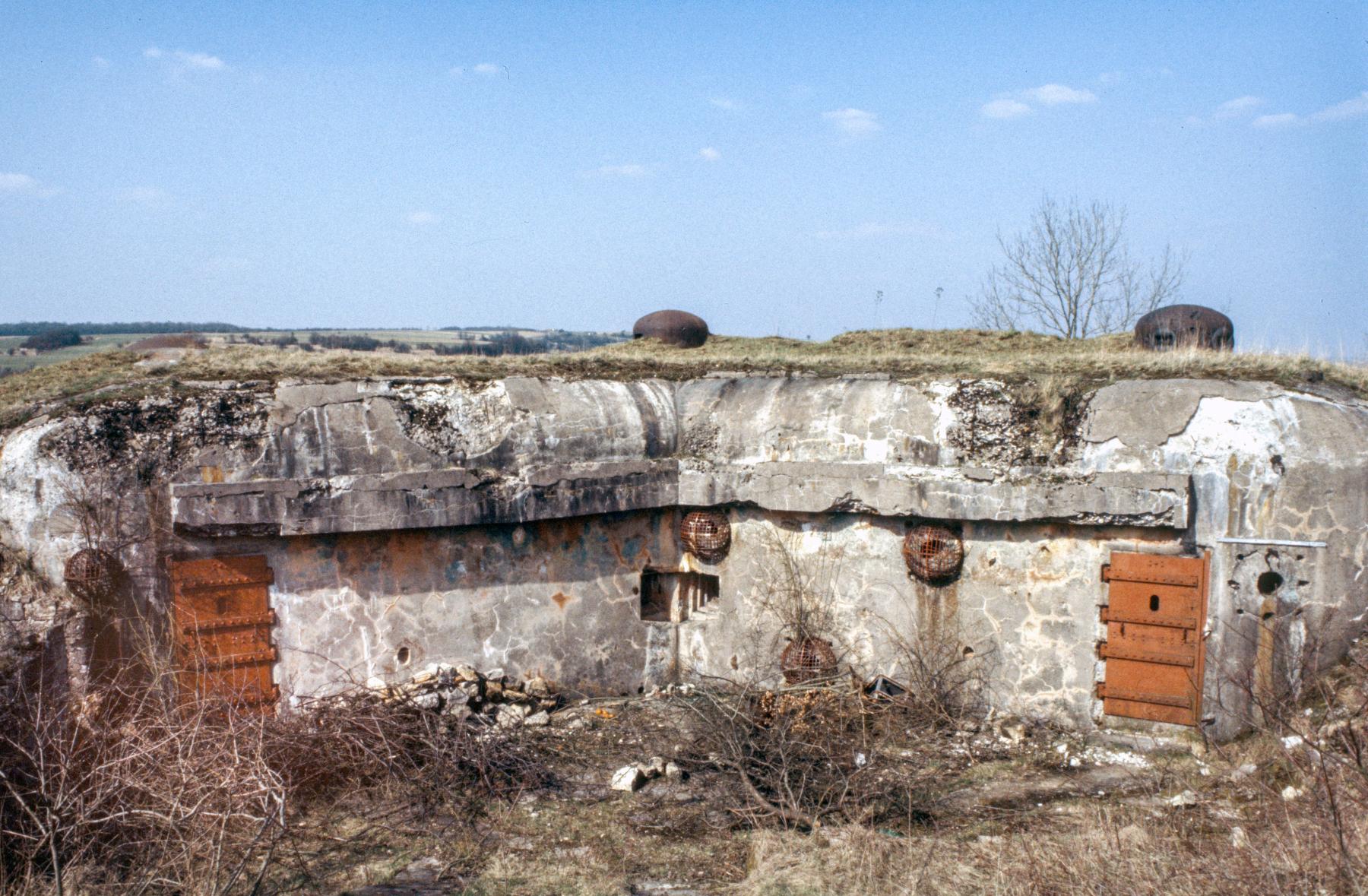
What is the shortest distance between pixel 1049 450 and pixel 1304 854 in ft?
12.5

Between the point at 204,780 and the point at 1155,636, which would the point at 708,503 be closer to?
the point at 1155,636

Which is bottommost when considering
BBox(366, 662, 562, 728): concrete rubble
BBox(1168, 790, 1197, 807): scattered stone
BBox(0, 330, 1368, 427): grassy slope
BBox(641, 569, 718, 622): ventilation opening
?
BBox(1168, 790, 1197, 807): scattered stone

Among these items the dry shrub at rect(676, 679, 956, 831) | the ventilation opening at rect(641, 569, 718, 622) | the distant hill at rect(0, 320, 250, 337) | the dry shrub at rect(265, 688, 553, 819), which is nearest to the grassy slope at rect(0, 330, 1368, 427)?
the ventilation opening at rect(641, 569, 718, 622)

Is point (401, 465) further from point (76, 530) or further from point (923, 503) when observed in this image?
point (923, 503)

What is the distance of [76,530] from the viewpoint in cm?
698

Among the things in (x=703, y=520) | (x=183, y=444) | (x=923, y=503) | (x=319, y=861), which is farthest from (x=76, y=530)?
(x=923, y=503)

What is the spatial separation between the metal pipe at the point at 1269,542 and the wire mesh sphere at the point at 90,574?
8.08m

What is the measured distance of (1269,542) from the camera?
7.50 m

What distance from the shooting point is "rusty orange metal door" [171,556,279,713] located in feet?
24.0

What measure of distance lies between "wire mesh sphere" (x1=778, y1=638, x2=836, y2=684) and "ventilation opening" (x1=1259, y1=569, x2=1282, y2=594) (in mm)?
3376

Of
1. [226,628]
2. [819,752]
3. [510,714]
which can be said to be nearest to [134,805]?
[226,628]

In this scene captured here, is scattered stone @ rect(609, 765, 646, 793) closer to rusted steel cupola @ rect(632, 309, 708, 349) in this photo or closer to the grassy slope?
the grassy slope

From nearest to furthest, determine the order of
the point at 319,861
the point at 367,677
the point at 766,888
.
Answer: the point at 766,888, the point at 319,861, the point at 367,677

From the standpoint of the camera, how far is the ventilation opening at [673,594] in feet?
31.8
